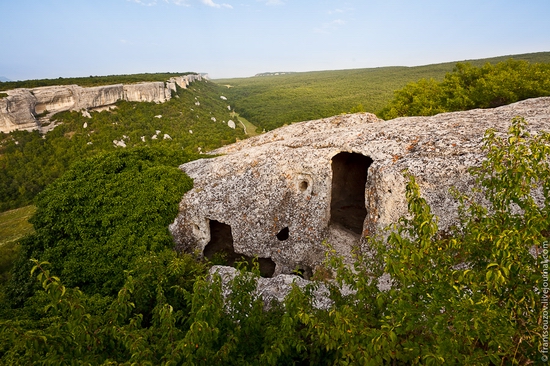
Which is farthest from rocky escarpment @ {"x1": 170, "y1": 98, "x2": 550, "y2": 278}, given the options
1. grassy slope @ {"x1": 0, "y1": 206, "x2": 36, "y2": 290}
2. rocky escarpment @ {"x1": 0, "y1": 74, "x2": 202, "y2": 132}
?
rocky escarpment @ {"x1": 0, "y1": 74, "x2": 202, "y2": 132}

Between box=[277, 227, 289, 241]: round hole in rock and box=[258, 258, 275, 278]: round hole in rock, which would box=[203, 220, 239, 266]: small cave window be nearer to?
box=[258, 258, 275, 278]: round hole in rock

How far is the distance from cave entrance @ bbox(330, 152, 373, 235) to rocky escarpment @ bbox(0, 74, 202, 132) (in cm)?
5250

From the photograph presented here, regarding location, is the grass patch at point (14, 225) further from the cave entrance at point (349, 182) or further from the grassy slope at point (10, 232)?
the cave entrance at point (349, 182)

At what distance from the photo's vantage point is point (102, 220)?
13359mm

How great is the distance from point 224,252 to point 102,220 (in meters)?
6.25

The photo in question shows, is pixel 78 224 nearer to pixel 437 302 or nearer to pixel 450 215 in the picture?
pixel 437 302

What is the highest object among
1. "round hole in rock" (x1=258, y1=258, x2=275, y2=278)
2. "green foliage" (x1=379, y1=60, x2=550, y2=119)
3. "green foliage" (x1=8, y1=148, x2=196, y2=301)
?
"green foliage" (x1=379, y1=60, x2=550, y2=119)

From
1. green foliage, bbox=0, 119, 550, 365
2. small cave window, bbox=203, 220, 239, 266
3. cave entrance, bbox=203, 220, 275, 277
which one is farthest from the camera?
small cave window, bbox=203, 220, 239, 266

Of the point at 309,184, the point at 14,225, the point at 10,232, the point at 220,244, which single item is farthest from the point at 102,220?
the point at 14,225

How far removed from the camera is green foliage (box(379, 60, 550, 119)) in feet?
80.4

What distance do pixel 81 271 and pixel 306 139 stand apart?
12527 millimetres

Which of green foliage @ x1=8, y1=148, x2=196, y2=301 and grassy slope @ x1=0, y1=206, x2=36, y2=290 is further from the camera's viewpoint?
grassy slope @ x1=0, y1=206, x2=36, y2=290

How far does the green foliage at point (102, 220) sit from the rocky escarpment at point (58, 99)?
42.7 meters

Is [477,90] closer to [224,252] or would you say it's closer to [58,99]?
[224,252]
